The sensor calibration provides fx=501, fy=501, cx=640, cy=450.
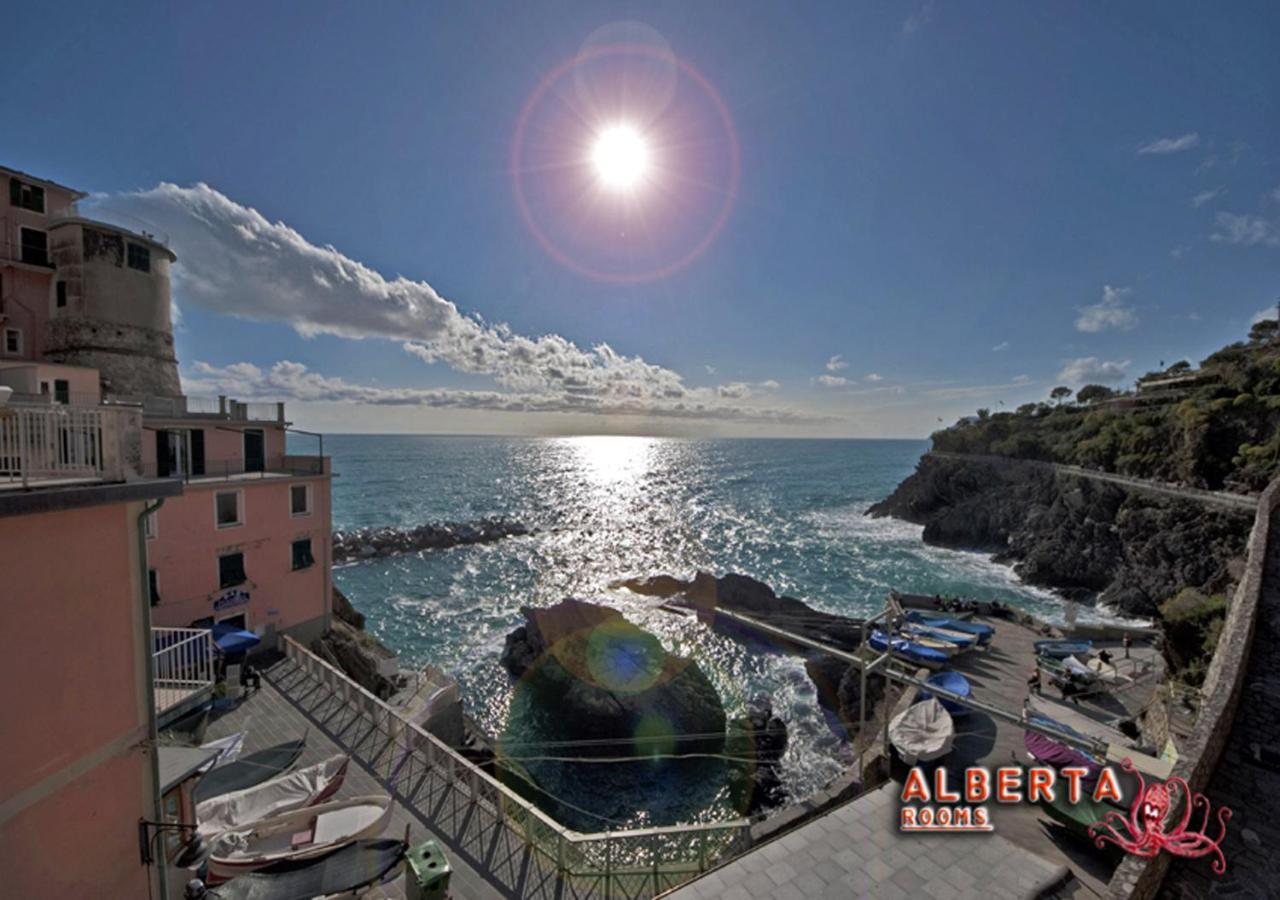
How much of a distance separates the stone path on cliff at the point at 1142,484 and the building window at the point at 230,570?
2088 inches

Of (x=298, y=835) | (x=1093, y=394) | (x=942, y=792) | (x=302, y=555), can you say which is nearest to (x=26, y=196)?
(x=302, y=555)

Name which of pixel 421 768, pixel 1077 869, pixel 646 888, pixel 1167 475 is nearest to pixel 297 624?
pixel 421 768

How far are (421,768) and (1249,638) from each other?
66.0ft

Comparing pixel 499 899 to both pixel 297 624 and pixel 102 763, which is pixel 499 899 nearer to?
pixel 102 763

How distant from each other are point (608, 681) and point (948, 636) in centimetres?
1517

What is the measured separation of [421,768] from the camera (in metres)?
11.5

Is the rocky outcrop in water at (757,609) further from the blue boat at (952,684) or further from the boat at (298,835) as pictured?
the boat at (298,835)

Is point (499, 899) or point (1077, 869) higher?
point (499, 899)

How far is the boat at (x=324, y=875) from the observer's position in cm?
658

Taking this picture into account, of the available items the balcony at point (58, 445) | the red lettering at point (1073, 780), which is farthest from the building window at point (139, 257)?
the red lettering at point (1073, 780)

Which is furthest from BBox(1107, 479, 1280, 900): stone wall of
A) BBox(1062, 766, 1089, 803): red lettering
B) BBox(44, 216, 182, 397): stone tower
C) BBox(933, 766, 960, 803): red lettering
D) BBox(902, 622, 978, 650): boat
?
BBox(44, 216, 182, 397): stone tower

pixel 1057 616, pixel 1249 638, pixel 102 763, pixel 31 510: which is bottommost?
pixel 1057 616

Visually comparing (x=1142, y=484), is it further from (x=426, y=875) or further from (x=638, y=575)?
(x=426, y=875)

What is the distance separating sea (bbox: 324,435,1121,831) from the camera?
62.0ft
